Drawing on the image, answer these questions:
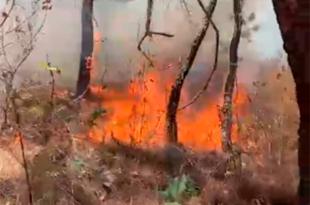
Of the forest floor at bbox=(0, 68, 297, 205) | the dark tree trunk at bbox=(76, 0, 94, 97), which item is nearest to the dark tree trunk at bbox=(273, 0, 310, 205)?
the forest floor at bbox=(0, 68, 297, 205)

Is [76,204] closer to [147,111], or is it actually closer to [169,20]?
[147,111]

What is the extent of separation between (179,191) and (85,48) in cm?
86

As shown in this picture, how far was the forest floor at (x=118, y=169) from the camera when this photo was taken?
6.40 feet

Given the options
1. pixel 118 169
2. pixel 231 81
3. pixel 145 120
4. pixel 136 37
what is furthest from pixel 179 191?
pixel 136 37

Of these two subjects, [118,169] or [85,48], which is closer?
[118,169]

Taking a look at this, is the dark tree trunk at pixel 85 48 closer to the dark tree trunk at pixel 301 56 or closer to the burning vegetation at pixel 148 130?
the burning vegetation at pixel 148 130

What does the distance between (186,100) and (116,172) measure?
53 centimetres

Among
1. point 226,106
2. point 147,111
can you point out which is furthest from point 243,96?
point 147,111

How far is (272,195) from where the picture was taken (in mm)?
1981

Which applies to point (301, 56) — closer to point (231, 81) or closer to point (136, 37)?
point (231, 81)

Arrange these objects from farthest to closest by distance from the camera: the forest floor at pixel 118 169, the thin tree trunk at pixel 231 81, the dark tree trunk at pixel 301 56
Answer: the thin tree trunk at pixel 231 81 → the forest floor at pixel 118 169 → the dark tree trunk at pixel 301 56

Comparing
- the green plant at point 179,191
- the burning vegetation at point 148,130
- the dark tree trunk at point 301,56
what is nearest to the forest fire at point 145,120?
the burning vegetation at point 148,130

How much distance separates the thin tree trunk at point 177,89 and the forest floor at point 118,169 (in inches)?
3.6

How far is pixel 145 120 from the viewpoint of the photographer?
253 centimetres
